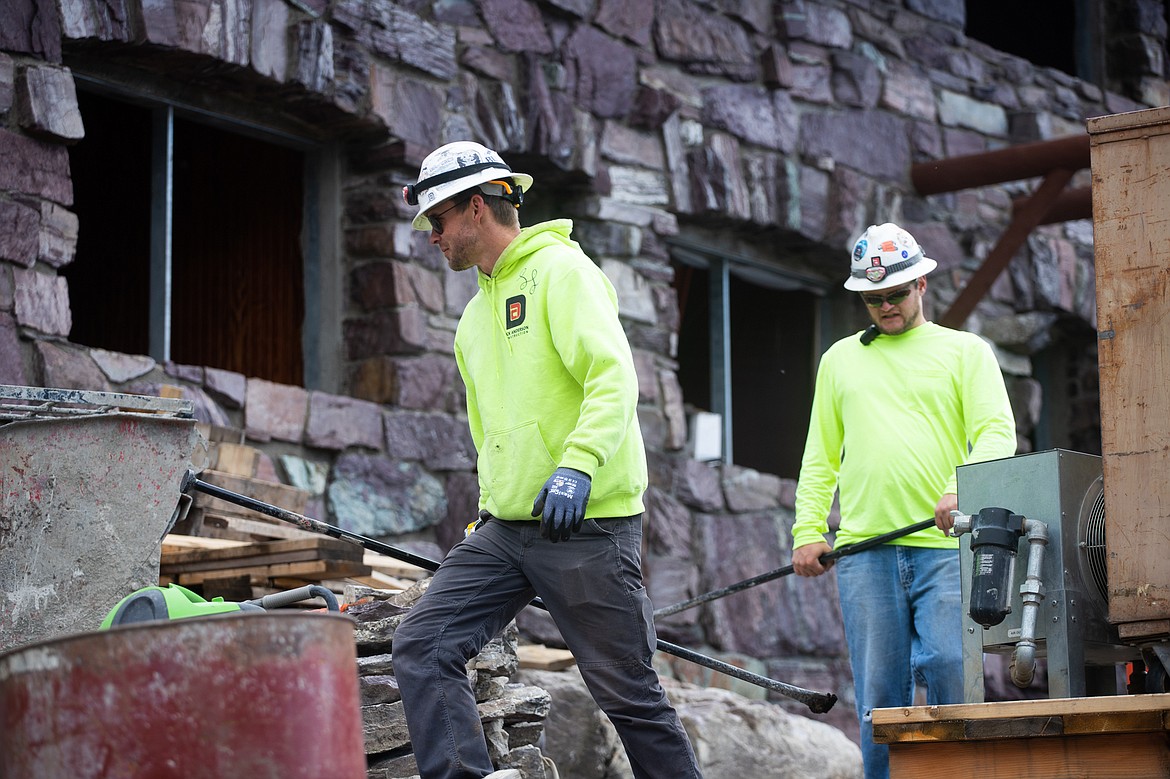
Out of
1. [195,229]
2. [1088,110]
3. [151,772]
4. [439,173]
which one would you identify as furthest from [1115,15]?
[151,772]

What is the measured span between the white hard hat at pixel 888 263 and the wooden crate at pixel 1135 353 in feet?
4.16

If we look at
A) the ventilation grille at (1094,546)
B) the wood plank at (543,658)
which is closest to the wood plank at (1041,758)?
the ventilation grille at (1094,546)

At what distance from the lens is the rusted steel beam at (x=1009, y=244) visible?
895 centimetres

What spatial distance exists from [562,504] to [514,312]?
0.66 metres

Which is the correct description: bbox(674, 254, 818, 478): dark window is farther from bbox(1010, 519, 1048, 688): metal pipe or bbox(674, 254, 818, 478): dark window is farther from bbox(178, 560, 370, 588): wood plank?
bbox(1010, 519, 1048, 688): metal pipe

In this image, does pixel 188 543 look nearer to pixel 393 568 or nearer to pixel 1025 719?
pixel 393 568

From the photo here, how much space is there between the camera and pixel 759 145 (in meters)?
8.79

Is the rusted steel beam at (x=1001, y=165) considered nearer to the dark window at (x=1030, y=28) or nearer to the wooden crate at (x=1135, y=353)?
the dark window at (x=1030, y=28)

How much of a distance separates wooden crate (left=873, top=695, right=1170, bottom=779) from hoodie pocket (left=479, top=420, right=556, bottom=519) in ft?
3.32

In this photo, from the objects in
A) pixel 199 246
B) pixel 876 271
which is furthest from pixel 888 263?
pixel 199 246

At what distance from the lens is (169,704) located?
274 cm

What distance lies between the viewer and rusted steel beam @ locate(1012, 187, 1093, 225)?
30.8 ft

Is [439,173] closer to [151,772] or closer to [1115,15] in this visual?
[151,772]

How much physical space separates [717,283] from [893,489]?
12.8ft
